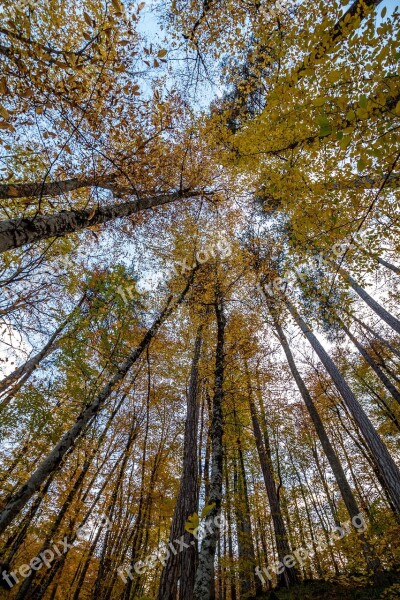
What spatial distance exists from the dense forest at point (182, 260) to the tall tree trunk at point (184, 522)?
32 mm

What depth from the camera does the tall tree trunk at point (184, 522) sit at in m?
4.45

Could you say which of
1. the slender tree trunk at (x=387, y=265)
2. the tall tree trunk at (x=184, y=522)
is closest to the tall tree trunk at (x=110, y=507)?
the tall tree trunk at (x=184, y=522)

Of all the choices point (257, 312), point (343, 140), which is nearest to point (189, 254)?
point (257, 312)

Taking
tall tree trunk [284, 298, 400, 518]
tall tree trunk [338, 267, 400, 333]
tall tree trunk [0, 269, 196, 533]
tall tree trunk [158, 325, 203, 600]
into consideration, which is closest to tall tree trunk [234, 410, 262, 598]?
tall tree trunk [158, 325, 203, 600]

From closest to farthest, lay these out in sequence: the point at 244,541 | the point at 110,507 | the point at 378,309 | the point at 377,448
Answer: the point at 377,448 → the point at 110,507 → the point at 244,541 → the point at 378,309

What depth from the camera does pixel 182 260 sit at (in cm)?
891

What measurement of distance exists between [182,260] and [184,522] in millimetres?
6860

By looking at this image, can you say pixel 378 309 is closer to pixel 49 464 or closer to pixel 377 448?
pixel 377 448

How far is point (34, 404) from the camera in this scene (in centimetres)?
635

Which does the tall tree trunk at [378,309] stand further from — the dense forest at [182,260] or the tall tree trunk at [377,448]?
the tall tree trunk at [377,448]

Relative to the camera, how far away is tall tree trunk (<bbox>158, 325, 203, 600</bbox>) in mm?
4449

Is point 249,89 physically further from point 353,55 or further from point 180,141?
point 353,55

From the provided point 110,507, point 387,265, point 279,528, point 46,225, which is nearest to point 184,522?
point 279,528

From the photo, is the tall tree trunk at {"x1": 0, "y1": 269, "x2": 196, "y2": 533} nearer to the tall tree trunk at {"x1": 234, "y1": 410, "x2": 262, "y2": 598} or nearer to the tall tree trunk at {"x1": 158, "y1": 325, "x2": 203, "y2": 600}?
the tall tree trunk at {"x1": 158, "y1": 325, "x2": 203, "y2": 600}
